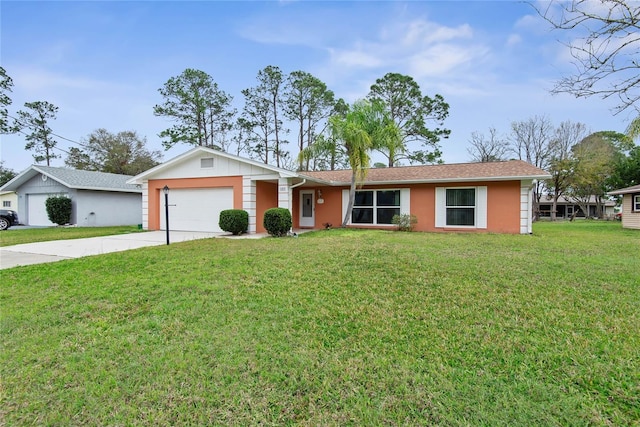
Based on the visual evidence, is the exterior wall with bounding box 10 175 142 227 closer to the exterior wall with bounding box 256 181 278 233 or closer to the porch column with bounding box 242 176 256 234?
the porch column with bounding box 242 176 256 234

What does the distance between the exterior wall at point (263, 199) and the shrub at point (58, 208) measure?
1150 centimetres

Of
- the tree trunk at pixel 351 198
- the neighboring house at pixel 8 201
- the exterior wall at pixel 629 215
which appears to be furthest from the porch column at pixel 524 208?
the neighboring house at pixel 8 201

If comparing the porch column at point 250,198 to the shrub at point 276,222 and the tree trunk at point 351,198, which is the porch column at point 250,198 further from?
the tree trunk at point 351,198

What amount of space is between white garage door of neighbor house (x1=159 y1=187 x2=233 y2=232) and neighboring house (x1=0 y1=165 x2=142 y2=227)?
487cm

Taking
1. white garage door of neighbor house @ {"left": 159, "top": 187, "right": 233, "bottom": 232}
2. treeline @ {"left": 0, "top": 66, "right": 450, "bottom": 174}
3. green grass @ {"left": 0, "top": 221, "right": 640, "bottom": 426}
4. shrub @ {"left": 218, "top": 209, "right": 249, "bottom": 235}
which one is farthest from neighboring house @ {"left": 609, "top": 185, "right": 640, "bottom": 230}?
white garage door of neighbor house @ {"left": 159, "top": 187, "right": 233, "bottom": 232}

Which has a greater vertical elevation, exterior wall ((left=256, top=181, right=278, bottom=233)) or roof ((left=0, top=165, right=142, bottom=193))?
roof ((left=0, top=165, right=142, bottom=193))

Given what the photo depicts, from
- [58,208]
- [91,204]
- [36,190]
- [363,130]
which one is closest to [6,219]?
[58,208]

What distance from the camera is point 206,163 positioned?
508 inches

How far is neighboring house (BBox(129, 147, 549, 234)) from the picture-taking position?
39.3ft

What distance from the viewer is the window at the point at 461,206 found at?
41.0 ft

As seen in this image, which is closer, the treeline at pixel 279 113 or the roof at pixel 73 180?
the roof at pixel 73 180

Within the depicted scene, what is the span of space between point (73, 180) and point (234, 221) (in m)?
11.9

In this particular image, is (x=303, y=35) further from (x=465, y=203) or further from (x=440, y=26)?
(x=465, y=203)

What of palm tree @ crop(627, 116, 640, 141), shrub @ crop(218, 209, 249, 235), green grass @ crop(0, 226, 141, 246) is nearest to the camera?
palm tree @ crop(627, 116, 640, 141)
